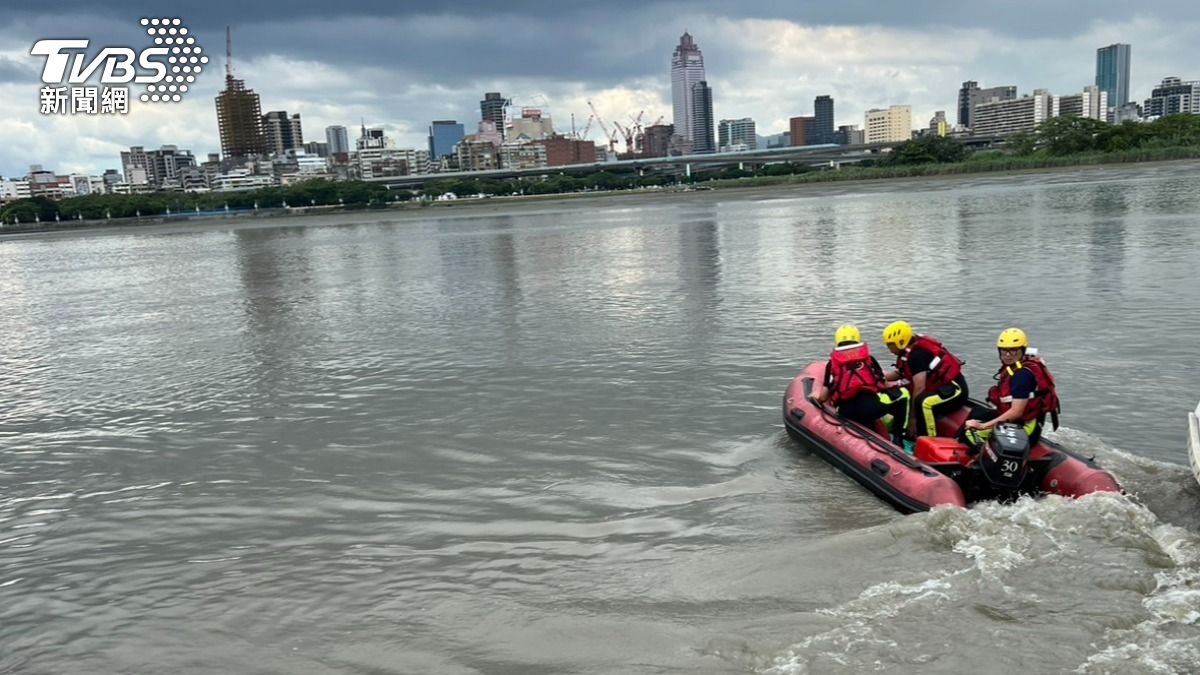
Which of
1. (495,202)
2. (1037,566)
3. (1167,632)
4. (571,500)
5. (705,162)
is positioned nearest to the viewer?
(1167,632)

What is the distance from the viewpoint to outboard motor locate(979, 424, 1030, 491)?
23.6 ft

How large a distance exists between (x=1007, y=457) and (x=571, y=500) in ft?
13.0

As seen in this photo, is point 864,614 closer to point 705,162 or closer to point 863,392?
point 863,392

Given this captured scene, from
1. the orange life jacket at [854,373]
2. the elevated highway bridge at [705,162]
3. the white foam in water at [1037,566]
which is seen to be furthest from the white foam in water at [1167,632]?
the elevated highway bridge at [705,162]

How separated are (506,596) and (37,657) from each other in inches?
133

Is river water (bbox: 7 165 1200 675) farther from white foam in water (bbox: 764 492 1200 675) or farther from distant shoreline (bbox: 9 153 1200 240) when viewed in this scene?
distant shoreline (bbox: 9 153 1200 240)

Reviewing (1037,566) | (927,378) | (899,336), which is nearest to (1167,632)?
(1037,566)

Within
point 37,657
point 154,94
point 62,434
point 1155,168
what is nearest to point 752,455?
point 37,657

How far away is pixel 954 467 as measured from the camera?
26.0 ft

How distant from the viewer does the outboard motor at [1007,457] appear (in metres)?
7.18

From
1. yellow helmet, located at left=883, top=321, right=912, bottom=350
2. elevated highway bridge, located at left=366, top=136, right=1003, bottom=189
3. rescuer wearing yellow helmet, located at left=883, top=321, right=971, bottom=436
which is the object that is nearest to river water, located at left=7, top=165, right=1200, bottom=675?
rescuer wearing yellow helmet, located at left=883, top=321, right=971, bottom=436

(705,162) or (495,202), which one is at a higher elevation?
(705,162)

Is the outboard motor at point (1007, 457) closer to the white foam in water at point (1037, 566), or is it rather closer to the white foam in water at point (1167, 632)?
the white foam in water at point (1037, 566)

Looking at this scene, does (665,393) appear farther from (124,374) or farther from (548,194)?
(548,194)
